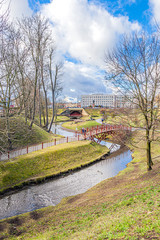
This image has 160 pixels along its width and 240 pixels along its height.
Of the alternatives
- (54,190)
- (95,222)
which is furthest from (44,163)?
(95,222)

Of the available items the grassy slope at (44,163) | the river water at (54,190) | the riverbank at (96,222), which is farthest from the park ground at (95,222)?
the grassy slope at (44,163)

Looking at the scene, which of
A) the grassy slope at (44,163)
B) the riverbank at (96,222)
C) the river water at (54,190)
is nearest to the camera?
the riverbank at (96,222)

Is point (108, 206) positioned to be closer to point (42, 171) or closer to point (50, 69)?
point (42, 171)

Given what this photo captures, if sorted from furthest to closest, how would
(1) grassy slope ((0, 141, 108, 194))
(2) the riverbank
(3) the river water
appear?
1. (1) grassy slope ((0, 141, 108, 194))
2. (3) the river water
3. (2) the riverbank

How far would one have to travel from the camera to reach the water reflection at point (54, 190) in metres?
11.1

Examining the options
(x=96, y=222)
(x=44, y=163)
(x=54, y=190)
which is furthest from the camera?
(x=44, y=163)

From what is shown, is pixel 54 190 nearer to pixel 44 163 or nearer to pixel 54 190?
pixel 54 190

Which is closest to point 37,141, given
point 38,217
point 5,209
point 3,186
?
point 3,186

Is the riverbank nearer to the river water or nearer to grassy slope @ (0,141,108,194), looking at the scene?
the river water

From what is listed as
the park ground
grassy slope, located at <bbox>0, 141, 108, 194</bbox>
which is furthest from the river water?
the park ground

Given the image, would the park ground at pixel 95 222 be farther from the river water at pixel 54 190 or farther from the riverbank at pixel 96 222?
the river water at pixel 54 190

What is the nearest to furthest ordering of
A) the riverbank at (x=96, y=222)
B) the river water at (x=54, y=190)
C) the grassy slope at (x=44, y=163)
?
the riverbank at (x=96, y=222)
the river water at (x=54, y=190)
the grassy slope at (x=44, y=163)

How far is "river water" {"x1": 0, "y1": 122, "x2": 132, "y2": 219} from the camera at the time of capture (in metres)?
11.1

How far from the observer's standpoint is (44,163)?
54.5 feet
